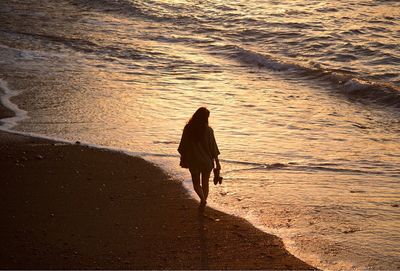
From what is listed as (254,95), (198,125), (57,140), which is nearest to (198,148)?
(198,125)

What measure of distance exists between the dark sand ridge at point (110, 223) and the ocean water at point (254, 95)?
20.6 inches

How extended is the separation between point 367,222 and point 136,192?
308 centimetres

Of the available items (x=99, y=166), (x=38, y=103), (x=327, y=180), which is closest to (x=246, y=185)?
(x=327, y=180)

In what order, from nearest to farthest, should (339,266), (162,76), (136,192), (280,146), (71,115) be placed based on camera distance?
(339,266) < (136,192) < (280,146) < (71,115) < (162,76)

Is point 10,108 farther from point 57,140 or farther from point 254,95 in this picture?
point 254,95

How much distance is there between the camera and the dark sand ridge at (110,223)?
28.2 feet

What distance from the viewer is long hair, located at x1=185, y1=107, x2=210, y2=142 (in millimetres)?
9805

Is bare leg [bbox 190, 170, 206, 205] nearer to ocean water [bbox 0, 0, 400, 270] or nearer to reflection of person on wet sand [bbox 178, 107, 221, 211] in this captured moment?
reflection of person on wet sand [bbox 178, 107, 221, 211]

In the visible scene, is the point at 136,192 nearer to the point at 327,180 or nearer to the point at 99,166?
the point at 99,166

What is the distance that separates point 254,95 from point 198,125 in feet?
27.6

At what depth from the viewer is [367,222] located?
33.8ft

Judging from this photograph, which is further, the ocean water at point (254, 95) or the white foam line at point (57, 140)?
the ocean water at point (254, 95)

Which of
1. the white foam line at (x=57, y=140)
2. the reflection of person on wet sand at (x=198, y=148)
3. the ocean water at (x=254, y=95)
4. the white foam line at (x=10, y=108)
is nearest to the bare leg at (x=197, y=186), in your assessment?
the reflection of person on wet sand at (x=198, y=148)

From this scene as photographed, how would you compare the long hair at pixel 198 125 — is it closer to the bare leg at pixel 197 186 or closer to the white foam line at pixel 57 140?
the bare leg at pixel 197 186
